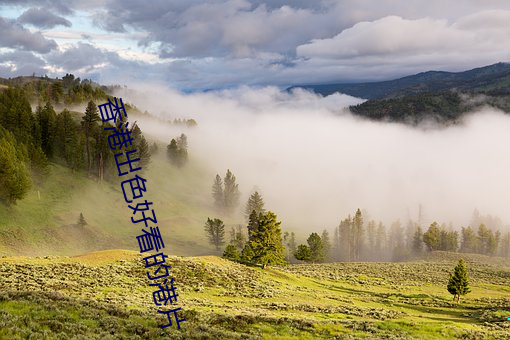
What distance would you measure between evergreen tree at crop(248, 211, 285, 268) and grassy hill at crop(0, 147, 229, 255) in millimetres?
46430

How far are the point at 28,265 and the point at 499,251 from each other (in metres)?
219

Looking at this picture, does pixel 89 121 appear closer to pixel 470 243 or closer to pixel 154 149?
pixel 154 149

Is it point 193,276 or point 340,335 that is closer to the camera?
point 340,335

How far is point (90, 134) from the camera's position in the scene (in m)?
137

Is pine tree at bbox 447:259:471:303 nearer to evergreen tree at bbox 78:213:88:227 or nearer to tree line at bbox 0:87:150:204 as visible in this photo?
evergreen tree at bbox 78:213:88:227

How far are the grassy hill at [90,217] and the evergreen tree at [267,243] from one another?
46430 millimetres

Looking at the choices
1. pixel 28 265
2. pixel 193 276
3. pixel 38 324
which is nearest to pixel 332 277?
pixel 193 276

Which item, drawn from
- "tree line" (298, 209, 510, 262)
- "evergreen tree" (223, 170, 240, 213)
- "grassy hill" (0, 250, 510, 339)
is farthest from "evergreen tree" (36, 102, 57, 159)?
"tree line" (298, 209, 510, 262)

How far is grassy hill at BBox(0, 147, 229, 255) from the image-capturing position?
8531 centimetres

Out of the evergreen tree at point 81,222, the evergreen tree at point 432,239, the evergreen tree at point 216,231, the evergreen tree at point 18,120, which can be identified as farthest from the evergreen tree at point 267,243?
the evergreen tree at point 432,239

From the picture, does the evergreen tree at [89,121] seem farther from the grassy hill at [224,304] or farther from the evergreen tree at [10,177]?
the grassy hill at [224,304]

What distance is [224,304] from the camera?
39.3 meters

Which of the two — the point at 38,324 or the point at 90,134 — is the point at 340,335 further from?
the point at 90,134

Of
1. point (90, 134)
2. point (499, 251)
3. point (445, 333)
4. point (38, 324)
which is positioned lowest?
point (499, 251)
